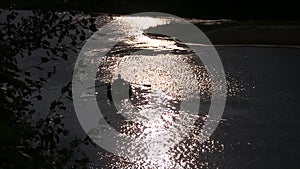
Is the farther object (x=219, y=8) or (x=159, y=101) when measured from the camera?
(x=219, y=8)

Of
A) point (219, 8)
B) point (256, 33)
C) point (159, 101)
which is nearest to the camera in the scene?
point (159, 101)

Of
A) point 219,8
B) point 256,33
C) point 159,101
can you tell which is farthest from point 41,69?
point 219,8

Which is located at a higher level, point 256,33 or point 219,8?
point 219,8

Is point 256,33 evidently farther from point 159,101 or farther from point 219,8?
point 159,101

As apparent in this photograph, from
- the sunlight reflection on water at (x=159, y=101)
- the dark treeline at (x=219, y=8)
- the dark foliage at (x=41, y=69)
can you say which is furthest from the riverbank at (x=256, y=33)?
the dark foliage at (x=41, y=69)

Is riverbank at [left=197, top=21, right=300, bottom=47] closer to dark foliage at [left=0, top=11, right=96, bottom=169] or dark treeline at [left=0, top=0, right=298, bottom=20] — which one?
dark treeline at [left=0, top=0, right=298, bottom=20]

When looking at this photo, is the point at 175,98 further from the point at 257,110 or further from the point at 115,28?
the point at 115,28

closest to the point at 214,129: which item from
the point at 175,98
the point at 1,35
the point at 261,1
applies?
the point at 175,98

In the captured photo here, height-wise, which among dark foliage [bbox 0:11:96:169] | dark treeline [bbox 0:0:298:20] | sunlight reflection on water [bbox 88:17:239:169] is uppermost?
dark treeline [bbox 0:0:298:20]

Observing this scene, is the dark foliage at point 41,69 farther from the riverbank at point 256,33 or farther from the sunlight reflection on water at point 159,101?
the riverbank at point 256,33

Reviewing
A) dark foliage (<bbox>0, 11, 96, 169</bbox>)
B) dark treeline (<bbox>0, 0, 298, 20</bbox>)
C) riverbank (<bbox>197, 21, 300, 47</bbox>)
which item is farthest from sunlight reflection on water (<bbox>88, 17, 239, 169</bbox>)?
dark treeline (<bbox>0, 0, 298, 20</bbox>)

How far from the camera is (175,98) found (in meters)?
19.7

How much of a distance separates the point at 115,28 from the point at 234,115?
3172 cm

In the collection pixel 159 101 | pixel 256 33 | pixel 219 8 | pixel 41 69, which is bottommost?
pixel 159 101
